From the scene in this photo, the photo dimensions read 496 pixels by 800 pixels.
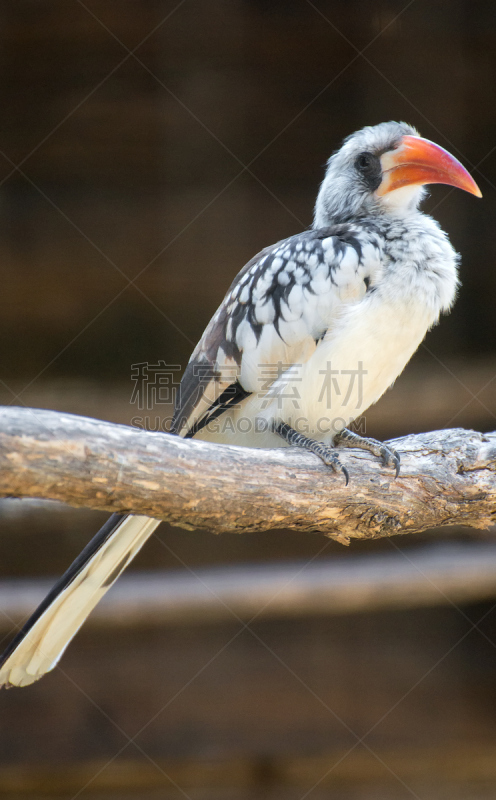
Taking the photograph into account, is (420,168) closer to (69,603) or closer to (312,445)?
(312,445)

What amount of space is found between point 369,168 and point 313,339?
64cm

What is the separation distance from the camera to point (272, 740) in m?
2.84

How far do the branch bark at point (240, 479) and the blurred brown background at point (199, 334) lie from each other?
1112mm

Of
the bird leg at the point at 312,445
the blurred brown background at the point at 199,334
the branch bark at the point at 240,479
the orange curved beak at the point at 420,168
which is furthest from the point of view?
the blurred brown background at the point at 199,334

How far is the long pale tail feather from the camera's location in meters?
1.59

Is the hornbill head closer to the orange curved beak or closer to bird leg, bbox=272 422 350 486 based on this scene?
the orange curved beak

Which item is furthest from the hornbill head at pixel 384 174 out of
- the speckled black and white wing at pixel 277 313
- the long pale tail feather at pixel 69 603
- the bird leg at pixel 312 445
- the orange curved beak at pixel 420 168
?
the long pale tail feather at pixel 69 603

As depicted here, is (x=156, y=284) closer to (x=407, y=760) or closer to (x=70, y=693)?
(x=70, y=693)

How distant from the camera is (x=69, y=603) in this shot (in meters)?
1.65

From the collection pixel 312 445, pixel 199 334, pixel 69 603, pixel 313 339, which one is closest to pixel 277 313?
pixel 313 339

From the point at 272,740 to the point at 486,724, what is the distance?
35.7 inches

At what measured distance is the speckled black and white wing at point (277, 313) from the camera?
1.74 m

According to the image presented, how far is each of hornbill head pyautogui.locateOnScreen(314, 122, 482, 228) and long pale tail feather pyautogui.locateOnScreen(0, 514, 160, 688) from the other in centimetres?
112

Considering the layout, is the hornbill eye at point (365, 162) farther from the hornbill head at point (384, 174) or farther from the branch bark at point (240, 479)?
the branch bark at point (240, 479)
